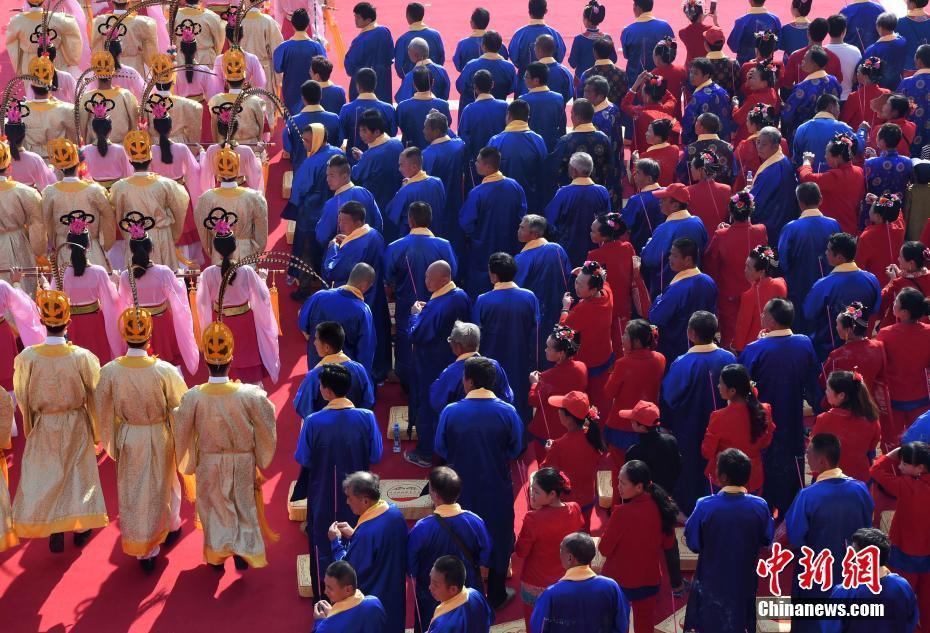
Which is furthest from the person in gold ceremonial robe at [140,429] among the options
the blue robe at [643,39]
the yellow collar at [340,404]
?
the blue robe at [643,39]

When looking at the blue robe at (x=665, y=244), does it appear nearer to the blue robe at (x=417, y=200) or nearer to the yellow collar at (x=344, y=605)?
the blue robe at (x=417, y=200)

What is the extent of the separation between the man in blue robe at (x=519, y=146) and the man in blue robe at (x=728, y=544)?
4.83 metres

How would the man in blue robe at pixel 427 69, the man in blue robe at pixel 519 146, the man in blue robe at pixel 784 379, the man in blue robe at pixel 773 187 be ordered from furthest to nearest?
1. the man in blue robe at pixel 427 69
2. the man in blue robe at pixel 519 146
3. the man in blue robe at pixel 773 187
4. the man in blue robe at pixel 784 379

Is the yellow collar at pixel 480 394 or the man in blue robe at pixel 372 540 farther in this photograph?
the yellow collar at pixel 480 394

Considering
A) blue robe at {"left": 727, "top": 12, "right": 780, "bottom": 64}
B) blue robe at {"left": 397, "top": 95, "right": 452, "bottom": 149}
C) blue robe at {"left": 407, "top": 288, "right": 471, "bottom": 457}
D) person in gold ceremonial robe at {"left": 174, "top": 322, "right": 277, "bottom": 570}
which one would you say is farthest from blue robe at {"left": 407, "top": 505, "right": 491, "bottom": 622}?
blue robe at {"left": 727, "top": 12, "right": 780, "bottom": 64}

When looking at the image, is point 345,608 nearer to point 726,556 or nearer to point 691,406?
point 726,556

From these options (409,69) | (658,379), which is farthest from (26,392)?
(409,69)

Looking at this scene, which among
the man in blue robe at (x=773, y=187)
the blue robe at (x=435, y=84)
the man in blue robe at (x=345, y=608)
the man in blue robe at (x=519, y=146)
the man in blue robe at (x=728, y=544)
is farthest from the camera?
the blue robe at (x=435, y=84)

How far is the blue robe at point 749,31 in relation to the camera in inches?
608

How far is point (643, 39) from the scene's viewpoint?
1551cm

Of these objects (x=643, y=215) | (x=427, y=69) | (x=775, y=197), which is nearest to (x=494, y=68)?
(x=427, y=69)

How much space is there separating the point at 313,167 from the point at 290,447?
2.52 meters

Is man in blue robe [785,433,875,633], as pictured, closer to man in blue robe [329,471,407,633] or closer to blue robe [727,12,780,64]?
man in blue robe [329,471,407,633]

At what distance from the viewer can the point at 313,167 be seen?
1272 cm
